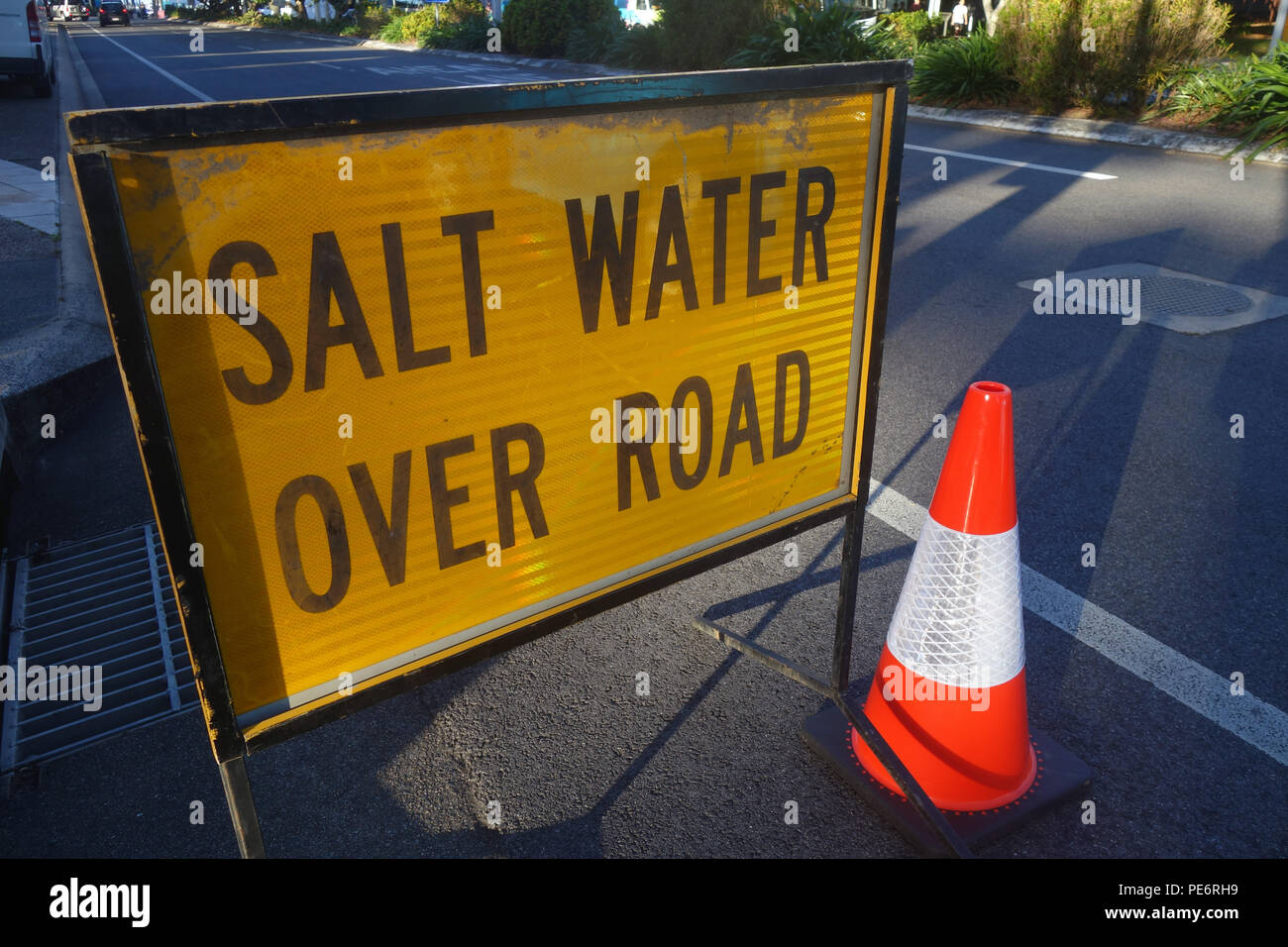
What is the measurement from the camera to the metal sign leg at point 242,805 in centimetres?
175

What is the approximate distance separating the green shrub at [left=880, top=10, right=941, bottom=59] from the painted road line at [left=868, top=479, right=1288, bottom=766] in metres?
16.8

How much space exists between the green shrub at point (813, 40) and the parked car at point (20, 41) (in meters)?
13.0

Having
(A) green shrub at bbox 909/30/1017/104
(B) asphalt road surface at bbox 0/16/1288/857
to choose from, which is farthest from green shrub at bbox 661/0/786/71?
(B) asphalt road surface at bbox 0/16/1288/857

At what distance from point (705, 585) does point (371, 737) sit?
51.5 inches

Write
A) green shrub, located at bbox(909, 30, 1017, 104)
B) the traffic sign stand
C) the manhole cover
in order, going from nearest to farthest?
the traffic sign stand
the manhole cover
green shrub, located at bbox(909, 30, 1017, 104)

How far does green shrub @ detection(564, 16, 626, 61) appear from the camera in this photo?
81.1ft

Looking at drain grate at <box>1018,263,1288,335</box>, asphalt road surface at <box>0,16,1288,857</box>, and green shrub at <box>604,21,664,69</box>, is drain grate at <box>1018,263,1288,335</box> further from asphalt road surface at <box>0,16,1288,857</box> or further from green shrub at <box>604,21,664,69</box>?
green shrub at <box>604,21,664,69</box>

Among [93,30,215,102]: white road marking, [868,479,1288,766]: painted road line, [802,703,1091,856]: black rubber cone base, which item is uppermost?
[93,30,215,102]: white road marking

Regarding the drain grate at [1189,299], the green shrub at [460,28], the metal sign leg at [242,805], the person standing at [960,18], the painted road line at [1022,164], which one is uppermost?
the green shrub at [460,28]

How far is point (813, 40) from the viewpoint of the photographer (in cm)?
1755

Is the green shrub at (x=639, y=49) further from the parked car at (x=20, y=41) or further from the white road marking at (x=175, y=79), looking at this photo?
the parked car at (x=20, y=41)

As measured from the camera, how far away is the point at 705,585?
3.46 meters

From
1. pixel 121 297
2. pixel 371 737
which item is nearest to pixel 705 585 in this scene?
pixel 371 737

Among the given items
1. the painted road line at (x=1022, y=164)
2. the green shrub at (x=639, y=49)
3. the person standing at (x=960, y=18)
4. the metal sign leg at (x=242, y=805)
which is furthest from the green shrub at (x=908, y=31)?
the metal sign leg at (x=242, y=805)
